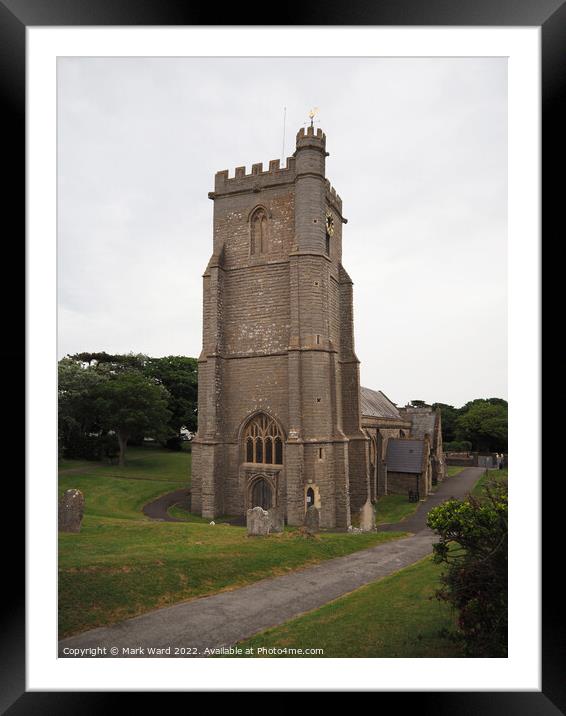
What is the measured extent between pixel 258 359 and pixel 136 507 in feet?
31.5

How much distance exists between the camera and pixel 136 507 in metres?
22.8

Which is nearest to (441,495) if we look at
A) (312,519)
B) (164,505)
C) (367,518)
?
(367,518)

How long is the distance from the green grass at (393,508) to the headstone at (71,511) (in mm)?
15378

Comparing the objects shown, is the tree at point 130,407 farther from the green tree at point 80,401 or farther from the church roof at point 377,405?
the church roof at point 377,405

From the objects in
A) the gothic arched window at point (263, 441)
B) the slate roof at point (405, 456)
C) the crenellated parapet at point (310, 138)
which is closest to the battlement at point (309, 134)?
the crenellated parapet at point (310, 138)

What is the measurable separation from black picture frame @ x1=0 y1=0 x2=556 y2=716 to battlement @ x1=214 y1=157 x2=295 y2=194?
16.8 meters

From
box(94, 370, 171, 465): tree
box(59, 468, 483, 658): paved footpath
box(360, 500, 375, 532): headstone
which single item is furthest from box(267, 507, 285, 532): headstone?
box(94, 370, 171, 465): tree

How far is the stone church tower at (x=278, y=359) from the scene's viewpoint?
69.8 feet

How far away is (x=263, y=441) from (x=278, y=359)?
163 inches

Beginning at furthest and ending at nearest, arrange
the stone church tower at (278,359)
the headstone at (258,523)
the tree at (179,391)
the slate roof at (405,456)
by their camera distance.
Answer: the tree at (179,391) → the slate roof at (405,456) → the stone church tower at (278,359) → the headstone at (258,523)

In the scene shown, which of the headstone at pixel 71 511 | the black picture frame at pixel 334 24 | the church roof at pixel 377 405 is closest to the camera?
the black picture frame at pixel 334 24

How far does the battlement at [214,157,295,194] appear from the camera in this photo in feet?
76.7
